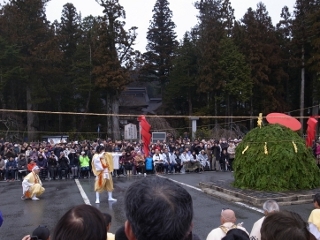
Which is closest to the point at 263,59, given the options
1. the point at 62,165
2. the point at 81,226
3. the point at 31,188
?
the point at 62,165

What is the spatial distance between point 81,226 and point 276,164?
10.0m

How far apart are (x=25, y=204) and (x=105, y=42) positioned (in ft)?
72.4

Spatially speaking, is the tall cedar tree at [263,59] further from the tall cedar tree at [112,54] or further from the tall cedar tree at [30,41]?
the tall cedar tree at [30,41]

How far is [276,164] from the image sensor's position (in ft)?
37.4

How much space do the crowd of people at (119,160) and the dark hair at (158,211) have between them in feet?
45.9

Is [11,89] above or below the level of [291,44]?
below

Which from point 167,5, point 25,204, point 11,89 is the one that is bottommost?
point 25,204

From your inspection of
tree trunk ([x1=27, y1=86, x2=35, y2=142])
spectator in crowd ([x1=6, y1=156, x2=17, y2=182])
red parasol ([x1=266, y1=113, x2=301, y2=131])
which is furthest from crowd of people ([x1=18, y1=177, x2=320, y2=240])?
tree trunk ([x1=27, y1=86, x2=35, y2=142])

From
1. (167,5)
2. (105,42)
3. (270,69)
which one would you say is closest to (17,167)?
(105,42)

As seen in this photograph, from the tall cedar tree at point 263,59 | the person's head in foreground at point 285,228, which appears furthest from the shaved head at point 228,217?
the tall cedar tree at point 263,59

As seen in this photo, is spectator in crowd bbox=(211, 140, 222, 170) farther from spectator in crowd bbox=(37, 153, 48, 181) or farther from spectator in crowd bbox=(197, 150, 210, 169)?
spectator in crowd bbox=(37, 153, 48, 181)

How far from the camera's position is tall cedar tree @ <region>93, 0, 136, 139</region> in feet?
103

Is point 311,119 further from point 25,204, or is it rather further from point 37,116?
point 37,116

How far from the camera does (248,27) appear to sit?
33.3 meters
